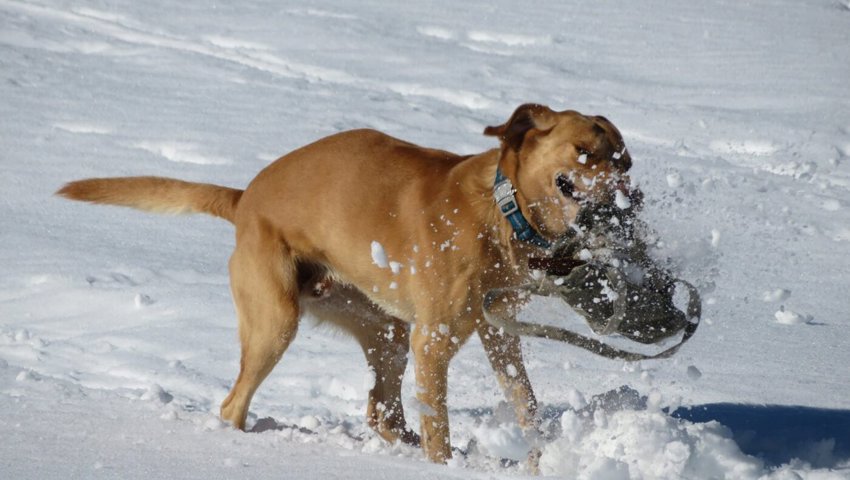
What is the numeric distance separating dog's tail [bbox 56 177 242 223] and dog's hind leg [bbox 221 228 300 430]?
38 cm

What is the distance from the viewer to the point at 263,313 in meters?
4.37

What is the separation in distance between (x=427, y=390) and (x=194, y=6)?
10.9 metres

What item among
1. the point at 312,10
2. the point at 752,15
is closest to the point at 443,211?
the point at 312,10

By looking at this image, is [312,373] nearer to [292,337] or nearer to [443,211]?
[292,337]

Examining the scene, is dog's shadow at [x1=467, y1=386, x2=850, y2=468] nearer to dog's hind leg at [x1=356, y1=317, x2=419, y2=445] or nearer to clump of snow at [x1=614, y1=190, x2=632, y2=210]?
dog's hind leg at [x1=356, y1=317, x2=419, y2=445]

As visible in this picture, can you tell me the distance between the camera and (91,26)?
12.4 meters

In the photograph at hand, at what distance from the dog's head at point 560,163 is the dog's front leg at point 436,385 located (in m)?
0.53

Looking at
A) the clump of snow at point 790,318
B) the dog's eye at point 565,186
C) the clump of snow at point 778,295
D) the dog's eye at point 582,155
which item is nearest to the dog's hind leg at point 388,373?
the dog's eye at point 565,186

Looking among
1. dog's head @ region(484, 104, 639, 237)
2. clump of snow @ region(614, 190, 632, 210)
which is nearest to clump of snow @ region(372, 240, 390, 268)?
dog's head @ region(484, 104, 639, 237)

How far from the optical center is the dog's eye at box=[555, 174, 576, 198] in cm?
386

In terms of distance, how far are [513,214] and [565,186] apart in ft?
0.71

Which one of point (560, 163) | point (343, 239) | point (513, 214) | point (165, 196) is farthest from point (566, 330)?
point (165, 196)

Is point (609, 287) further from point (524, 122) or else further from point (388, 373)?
point (388, 373)

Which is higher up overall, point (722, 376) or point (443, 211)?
point (443, 211)
